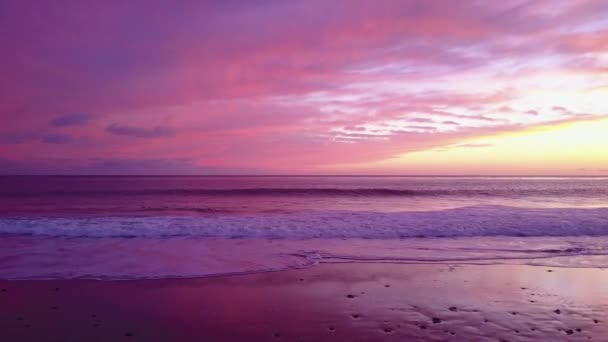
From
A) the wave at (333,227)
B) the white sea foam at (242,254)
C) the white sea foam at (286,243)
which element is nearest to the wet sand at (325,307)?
the white sea foam at (242,254)

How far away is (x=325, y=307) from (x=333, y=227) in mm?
9081

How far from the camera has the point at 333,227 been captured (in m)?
15.8

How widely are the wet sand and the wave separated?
5.60 m

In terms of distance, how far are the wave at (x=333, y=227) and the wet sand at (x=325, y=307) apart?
5604mm

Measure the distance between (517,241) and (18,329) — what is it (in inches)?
518

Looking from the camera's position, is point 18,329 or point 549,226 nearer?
point 18,329

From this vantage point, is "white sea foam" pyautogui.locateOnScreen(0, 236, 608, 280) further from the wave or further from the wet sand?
the wave

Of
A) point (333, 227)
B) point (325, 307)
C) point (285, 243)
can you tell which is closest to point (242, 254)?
point (285, 243)

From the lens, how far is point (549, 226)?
51.1 ft

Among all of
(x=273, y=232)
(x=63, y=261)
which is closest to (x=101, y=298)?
(x=63, y=261)

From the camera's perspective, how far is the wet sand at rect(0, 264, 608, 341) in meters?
5.68

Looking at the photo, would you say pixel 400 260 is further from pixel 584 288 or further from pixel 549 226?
pixel 549 226

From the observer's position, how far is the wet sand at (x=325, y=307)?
5684 mm

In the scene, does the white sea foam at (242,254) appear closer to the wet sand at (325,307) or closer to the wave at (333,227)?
the wet sand at (325,307)
